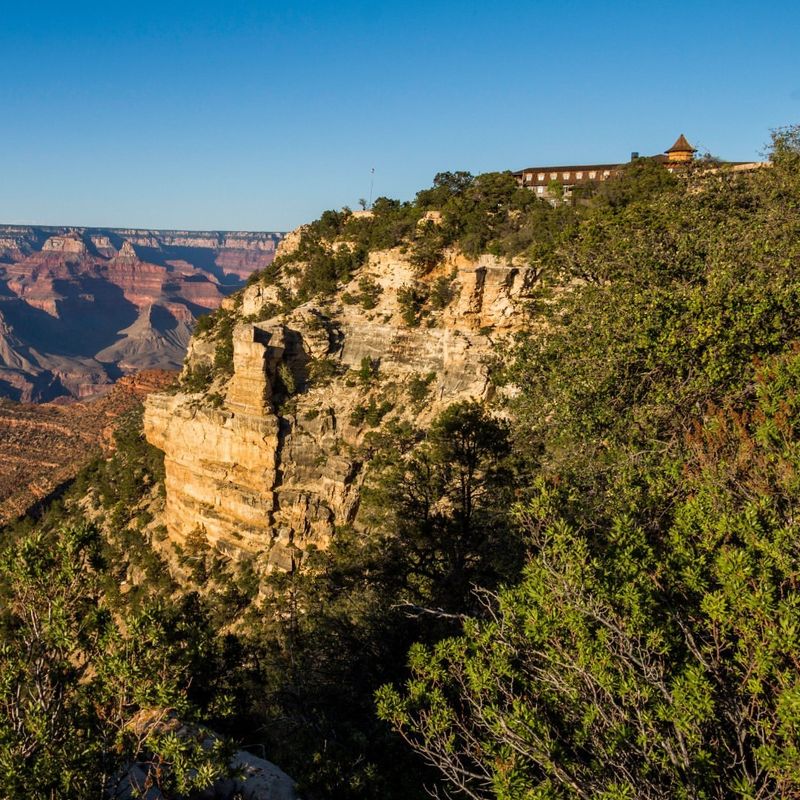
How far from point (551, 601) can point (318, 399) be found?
87.4 ft

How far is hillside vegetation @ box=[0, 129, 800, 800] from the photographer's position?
7.29m

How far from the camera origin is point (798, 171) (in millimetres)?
27266

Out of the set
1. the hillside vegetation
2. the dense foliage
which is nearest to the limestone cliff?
the hillside vegetation

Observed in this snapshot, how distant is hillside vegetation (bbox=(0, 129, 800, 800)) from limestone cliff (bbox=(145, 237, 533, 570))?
6.95 feet

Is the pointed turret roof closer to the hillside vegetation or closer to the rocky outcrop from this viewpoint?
the hillside vegetation

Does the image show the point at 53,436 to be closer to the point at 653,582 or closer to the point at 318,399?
the point at 318,399

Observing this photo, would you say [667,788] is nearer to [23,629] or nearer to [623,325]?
[23,629]

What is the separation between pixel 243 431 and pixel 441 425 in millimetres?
15044

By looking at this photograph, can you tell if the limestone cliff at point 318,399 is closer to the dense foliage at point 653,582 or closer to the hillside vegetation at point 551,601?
the hillside vegetation at point 551,601

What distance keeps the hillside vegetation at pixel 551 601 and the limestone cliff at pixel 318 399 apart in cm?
212

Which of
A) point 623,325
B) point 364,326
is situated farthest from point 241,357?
point 623,325

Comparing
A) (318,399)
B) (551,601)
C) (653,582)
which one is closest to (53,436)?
(318,399)

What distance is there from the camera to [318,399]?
111ft

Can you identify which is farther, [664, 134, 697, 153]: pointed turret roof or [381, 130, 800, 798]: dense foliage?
[664, 134, 697, 153]: pointed turret roof
